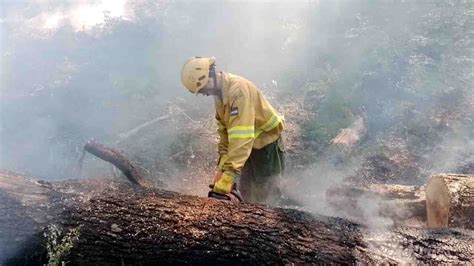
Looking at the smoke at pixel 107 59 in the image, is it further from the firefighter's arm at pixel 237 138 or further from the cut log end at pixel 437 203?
the cut log end at pixel 437 203

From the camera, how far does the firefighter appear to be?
3617mm

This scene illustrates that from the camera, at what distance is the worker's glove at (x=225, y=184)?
357 centimetres

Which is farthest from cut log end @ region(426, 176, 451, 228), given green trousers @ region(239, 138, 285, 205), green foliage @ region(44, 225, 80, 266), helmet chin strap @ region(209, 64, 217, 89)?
green foliage @ region(44, 225, 80, 266)

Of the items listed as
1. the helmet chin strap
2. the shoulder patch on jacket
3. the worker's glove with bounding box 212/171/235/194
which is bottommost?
the worker's glove with bounding box 212/171/235/194

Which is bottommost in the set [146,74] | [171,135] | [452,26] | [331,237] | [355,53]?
[331,237]

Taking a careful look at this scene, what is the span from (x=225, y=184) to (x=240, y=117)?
0.57m

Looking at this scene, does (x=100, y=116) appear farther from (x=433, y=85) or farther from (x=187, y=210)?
(x=433, y=85)

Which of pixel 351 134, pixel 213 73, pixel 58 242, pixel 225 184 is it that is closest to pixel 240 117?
pixel 213 73

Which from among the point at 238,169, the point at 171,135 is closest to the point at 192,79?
the point at 238,169

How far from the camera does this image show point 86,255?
2.88 metres

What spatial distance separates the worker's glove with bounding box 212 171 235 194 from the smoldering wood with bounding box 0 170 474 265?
45 centimetres

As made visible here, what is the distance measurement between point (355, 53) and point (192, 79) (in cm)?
556

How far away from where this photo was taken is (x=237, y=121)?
3.70 meters

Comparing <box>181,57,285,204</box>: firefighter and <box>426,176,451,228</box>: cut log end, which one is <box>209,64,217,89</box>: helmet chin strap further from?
<box>426,176,451,228</box>: cut log end
